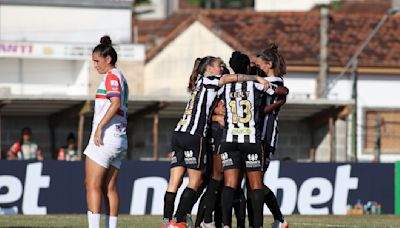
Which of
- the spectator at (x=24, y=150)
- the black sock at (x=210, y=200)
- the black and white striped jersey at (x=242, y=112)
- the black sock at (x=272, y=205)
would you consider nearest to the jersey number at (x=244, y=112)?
the black and white striped jersey at (x=242, y=112)

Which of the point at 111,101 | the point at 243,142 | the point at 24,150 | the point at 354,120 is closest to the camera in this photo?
the point at 111,101

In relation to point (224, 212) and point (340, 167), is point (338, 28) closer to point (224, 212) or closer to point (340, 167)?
point (340, 167)

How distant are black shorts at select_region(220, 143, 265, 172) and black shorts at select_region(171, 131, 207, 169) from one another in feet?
1.61

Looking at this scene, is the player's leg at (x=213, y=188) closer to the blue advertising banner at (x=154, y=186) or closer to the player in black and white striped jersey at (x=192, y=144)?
the player in black and white striped jersey at (x=192, y=144)

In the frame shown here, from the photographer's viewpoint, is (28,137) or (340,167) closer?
(340,167)

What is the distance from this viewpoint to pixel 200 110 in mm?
14961

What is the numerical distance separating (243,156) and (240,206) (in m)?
1.29

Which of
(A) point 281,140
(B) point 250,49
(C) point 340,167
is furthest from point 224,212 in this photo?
(B) point 250,49

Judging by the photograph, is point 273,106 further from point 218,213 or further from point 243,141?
point 218,213

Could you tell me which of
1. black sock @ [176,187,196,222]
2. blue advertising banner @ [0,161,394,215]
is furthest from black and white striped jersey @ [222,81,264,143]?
blue advertising banner @ [0,161,394,215]

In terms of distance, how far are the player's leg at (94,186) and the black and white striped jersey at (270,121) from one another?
2286 millimetres

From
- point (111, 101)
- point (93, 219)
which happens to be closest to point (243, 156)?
point (111, 101)

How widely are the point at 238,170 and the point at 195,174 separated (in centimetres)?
65

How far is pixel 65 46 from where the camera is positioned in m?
45.7
